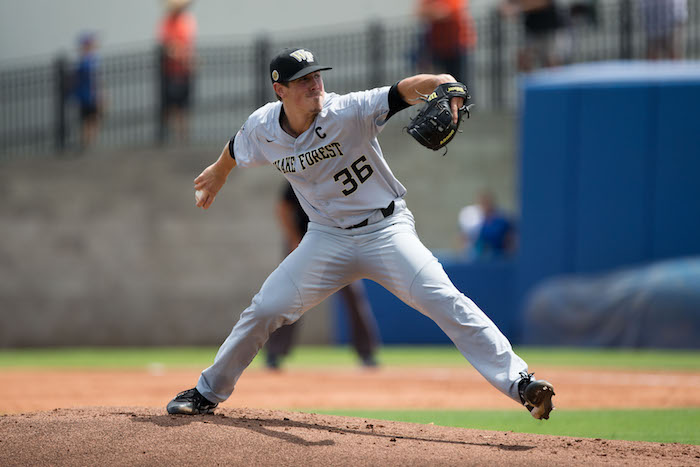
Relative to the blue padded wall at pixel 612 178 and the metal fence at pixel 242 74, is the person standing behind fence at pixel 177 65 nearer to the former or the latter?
the metal fence at pixel 242 74

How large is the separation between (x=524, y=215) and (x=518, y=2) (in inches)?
160

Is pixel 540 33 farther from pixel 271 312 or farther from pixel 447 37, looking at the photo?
pixel 271 312

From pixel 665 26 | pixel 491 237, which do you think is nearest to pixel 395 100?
pixel 491 237

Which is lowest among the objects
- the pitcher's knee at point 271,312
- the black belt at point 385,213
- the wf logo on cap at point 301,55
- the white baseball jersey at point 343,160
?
the pitcher's knee at point 271,312

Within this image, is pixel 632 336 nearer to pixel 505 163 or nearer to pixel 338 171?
pixel 505 163

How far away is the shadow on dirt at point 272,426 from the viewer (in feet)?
17.1

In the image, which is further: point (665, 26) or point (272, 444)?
point (665, 26)

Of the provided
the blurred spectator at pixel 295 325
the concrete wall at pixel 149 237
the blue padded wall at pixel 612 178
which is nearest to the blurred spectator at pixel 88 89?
the concrete wall at pixel 149 237

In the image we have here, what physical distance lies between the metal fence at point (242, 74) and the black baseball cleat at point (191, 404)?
1231cm

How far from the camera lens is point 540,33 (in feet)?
55.3

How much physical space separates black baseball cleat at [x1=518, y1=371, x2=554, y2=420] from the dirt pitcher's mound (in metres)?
0.20

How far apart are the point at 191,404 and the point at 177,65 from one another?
44.6 ft

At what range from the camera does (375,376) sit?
10500 mm

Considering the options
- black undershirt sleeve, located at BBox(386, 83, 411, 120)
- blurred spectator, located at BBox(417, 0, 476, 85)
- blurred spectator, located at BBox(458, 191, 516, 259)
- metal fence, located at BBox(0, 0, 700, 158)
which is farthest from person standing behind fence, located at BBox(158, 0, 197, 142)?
black undershirt sleeve, located at BBox(386, 83, 411, 120)
